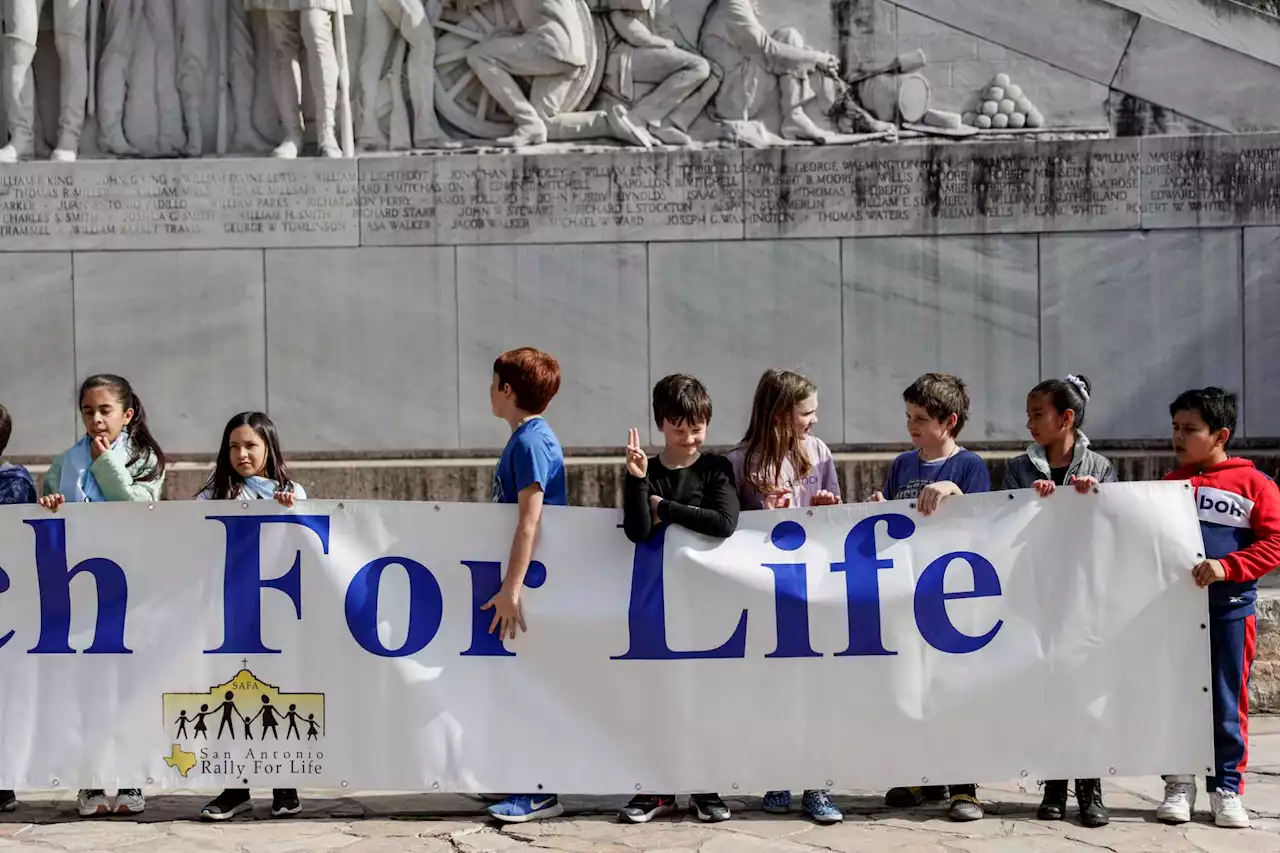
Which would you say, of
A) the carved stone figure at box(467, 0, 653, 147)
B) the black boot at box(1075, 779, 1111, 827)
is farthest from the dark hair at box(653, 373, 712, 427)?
the carved stone figure at box(467, 0, 653, 147)

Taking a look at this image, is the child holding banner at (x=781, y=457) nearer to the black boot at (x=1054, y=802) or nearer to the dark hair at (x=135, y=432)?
the black boot at (x=1054, y=802)

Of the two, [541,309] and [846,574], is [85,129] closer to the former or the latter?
[541,309]

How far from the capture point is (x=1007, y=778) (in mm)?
5113

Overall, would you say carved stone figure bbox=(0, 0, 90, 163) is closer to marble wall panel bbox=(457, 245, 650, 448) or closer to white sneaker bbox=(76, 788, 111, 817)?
marble wall panel bbox=(457, 245, 650, 448)

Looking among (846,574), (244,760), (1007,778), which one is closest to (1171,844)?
(1007,778)

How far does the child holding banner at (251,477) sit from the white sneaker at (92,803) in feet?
1.22

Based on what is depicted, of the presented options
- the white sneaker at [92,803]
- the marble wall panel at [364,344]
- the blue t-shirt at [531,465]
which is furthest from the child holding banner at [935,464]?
the marble wall panel at [364,344]

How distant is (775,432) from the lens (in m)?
5.42

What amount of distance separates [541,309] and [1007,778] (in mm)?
6273

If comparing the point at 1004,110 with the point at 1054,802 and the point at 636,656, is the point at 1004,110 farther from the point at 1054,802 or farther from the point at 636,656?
the point at 636,656

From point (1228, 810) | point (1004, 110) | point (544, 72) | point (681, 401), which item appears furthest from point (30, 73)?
→ point (1228, 810)

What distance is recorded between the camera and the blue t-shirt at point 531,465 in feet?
17.1

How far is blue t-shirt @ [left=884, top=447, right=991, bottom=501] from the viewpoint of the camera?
5395 mm

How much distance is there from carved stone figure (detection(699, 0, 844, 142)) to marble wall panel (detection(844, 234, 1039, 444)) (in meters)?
1.17
